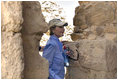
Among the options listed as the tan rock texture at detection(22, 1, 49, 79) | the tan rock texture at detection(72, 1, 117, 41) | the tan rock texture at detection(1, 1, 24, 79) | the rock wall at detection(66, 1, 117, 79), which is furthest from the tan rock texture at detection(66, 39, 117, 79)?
the tan rock texture at detection(1, 1, 24, 79)

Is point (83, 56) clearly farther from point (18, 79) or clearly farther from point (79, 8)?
point (18, 79)

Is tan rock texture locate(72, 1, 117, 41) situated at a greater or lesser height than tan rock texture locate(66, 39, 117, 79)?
greater

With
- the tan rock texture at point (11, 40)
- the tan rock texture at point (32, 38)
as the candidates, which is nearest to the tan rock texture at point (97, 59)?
the tan rock texture at point (32, 38)

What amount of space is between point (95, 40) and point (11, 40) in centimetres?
152

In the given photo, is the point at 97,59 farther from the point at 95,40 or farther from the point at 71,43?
the point at 71,43

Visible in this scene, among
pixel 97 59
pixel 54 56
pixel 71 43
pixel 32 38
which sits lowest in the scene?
pixel 97 59

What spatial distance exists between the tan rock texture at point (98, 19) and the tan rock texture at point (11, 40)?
160 centimetres

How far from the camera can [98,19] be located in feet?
9.75

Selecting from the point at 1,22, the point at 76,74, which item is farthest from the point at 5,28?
the point at 76,74

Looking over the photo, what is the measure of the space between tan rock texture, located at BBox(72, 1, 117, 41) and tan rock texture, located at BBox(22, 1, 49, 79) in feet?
4.01

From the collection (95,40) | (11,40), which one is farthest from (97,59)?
(11,40)

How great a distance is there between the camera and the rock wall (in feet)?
8.84

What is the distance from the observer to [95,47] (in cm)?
274

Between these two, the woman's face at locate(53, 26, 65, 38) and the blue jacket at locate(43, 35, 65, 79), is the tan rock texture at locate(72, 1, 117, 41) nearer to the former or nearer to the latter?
the woman's face at locate(53, 26, 65, 38)
